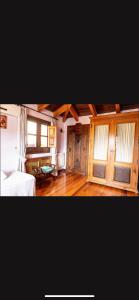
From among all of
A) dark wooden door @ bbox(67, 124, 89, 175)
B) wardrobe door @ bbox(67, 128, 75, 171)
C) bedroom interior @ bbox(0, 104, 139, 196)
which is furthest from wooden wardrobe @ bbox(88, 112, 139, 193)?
wardrobe door @ bbox(67, 128, 75, 171)

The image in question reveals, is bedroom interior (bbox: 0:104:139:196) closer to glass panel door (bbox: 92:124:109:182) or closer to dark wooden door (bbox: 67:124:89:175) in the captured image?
glass panel door (bbox: 92:124:109:182)

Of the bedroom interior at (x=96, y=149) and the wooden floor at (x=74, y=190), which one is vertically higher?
the bedroom interior at (x=96, y=149)

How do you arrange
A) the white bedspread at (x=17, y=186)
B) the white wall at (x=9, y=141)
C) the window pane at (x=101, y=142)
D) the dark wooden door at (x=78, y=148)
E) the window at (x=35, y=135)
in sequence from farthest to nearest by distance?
the dark wooden door at (x=78, y=148), the window pane at (x=101, y=142), the window at (x=35, y=135), the white wall at (x=9, y=141), the white bedspread at (x=17, y=186)

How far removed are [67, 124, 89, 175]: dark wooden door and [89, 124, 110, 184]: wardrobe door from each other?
82 centimetres

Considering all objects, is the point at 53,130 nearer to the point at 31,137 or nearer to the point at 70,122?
the point at 31,137

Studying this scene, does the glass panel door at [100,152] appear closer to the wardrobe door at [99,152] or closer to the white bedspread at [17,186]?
the wardrobe door at [99,152]

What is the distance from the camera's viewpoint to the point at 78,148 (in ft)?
11.7

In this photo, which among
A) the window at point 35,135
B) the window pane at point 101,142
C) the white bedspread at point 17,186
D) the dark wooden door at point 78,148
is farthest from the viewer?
the dark wooden door at point 78,148

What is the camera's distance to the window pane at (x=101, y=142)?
2.38m

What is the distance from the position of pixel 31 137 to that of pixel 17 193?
37.4 inches

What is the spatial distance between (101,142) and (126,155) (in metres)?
0.56

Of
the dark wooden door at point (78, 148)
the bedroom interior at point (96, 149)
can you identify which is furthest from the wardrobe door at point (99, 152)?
the dark wooden door at point (78, 148)
